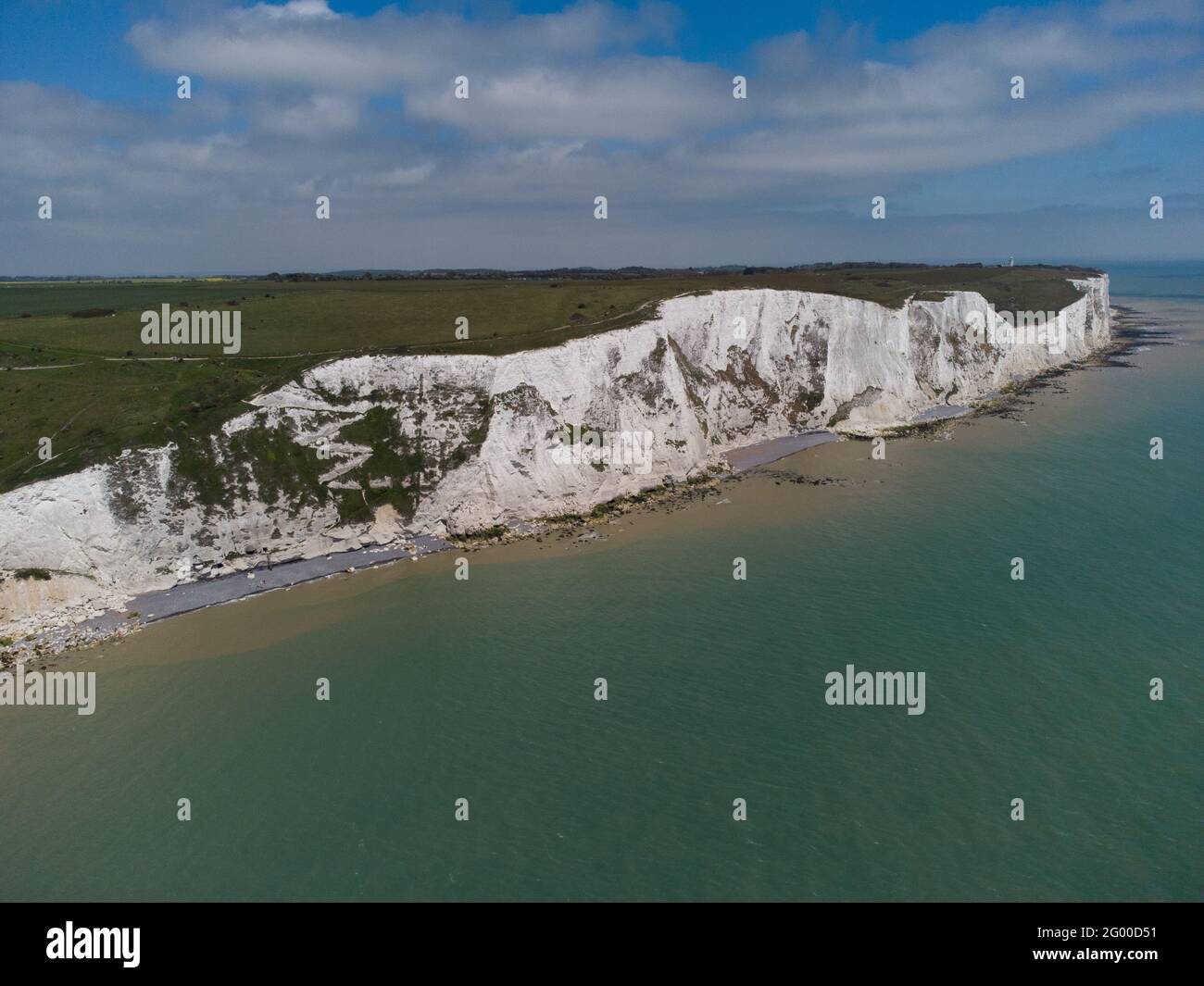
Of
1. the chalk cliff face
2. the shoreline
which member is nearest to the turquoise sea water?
the shoreline

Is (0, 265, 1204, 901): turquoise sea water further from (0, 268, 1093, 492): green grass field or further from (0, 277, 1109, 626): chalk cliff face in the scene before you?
(0, 268, 1093, 492): green grass field

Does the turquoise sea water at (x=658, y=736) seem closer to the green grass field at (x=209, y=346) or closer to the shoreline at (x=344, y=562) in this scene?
the shoreline at (x=344, y=562)

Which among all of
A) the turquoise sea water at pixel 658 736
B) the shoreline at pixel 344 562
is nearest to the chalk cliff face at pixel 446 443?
the shoreline at pixel 344 562

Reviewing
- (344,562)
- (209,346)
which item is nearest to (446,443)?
(344,562)

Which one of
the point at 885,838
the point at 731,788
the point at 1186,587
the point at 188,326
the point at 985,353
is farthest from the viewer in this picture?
the point at 985,353

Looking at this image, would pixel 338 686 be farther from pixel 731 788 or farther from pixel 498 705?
pixel 731 788

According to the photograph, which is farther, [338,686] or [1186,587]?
[1186,587]

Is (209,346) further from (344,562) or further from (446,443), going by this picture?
(344,562)
